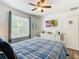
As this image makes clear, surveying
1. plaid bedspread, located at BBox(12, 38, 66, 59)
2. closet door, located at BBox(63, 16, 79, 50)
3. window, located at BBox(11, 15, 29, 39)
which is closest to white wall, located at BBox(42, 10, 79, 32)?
closet door, located at BBox(63, 16, 79, 50)

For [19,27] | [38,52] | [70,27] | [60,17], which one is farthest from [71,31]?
[38,52]

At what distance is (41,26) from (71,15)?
2.60 metres

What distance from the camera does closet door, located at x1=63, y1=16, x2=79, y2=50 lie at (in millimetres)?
4181

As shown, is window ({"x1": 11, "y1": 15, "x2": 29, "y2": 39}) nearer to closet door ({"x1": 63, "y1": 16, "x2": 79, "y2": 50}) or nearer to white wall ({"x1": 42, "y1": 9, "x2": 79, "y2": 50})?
white wall ({"x1": 42, "y1": 9, "x2": 79, "y2": 50})

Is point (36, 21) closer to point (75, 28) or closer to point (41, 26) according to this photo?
point (41, 26)

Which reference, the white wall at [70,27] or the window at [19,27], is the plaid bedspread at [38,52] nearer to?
the window at [19,27]

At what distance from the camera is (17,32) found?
429 centimetres

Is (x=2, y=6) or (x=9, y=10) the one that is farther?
(x=9, y=10)

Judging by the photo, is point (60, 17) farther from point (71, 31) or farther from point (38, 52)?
point (38, 52)

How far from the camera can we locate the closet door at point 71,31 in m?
4.18

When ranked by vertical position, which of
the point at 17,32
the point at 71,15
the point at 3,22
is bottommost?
the point at 17,32

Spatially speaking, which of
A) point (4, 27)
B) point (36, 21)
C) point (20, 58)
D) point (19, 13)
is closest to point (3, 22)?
point (4, 27)

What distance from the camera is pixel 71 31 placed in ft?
14.4

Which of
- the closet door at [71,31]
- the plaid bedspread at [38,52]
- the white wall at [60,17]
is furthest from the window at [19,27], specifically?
the closet door at [71,31]
